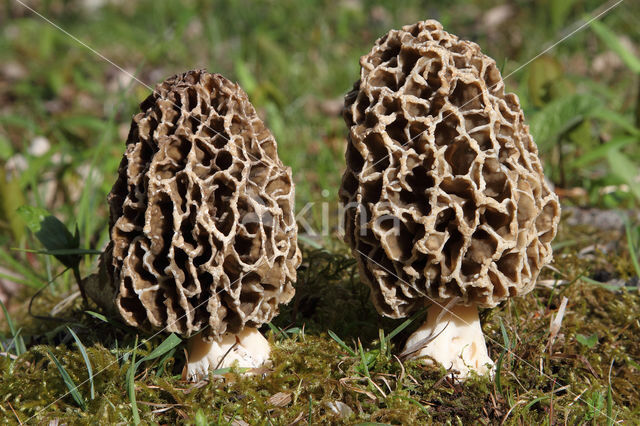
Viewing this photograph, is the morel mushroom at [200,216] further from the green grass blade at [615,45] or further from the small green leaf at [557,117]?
the green grass blade at [615,45]

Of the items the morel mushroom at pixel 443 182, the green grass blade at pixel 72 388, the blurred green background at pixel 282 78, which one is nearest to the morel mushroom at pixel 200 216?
the green grass blade at pixel 72 388

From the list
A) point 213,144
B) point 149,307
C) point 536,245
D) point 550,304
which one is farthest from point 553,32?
point 149,307

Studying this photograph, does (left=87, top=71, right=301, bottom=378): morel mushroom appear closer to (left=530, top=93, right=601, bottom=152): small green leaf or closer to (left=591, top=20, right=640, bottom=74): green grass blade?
(left=530, top=93, right=601, bottom=152): small green leaf

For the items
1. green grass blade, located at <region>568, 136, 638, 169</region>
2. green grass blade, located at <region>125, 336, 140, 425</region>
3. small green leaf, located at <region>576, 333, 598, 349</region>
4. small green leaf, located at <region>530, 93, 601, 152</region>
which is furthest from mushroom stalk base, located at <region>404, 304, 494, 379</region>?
green grass blade, located at <region>568, 136, 638, 169</region>

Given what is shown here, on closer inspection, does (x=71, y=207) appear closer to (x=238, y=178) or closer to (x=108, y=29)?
(x=238, y=178)

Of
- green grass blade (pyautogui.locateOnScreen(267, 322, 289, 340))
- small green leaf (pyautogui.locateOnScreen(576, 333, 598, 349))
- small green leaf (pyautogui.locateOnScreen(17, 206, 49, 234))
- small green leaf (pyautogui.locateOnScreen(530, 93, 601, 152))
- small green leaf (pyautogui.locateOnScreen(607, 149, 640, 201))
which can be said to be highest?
small green leaf (pyautogui.locateOnScreen(530, 93, 601, 152))

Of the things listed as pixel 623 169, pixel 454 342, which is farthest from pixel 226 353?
pixel 623 169
